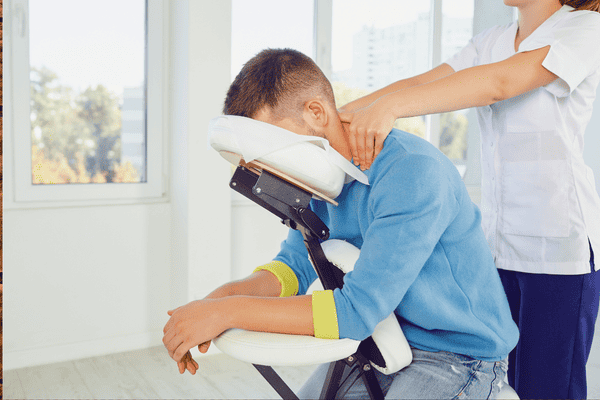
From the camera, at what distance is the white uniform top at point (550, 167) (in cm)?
101

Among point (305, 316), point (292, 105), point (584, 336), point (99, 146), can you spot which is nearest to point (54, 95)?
point (99, 146)

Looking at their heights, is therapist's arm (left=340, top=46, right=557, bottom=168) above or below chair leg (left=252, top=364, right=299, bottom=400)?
above

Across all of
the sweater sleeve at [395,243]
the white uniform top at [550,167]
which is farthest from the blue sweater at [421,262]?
the white uniform top at [550,167]

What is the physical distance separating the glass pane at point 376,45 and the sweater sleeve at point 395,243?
2.61 meters

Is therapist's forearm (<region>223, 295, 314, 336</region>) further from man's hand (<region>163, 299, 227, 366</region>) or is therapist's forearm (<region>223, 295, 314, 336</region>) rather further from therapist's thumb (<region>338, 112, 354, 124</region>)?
therapist's thumb (<region>338, 112, 354, 124</region>)

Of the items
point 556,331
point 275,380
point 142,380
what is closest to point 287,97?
point 275,380

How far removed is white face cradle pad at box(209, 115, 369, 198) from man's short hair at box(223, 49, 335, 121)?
14cm

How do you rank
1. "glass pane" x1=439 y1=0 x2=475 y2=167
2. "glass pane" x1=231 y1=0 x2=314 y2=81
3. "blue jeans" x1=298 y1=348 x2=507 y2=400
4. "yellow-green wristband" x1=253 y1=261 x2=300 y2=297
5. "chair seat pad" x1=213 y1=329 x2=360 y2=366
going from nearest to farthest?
1. "chair seat pad" x1=213 y1=329 x2=360 y2=366
2. "blue jeans" x1=298 y1=348 x2=507 y2=400
3. "yellow-green wristband" x1=253 y1=261 x2=300 y2=297
4. "glass pane" x1=231 y1=0 x2=314 y2=81
5. "glass pane" x1=439 y1=0 x2=475 y2=167

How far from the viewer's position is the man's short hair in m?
0.93

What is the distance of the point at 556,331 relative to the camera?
1.06 m

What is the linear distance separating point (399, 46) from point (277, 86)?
9.85 feet

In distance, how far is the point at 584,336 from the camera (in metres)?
1.07

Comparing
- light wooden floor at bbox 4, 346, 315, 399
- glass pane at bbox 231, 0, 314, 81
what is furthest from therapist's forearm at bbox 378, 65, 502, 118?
glass pane at bbox 231, 0, 314, 81

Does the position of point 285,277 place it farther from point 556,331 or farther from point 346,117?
point 556,331
